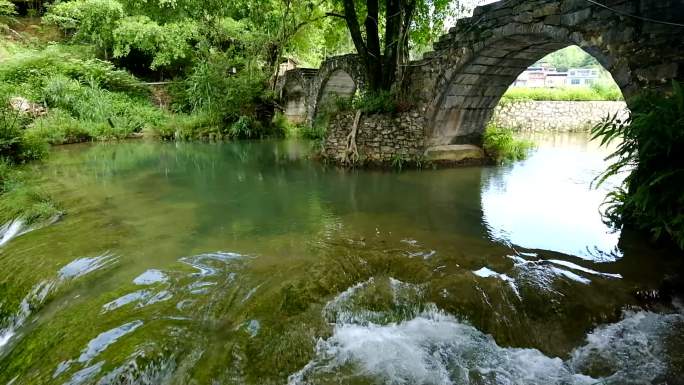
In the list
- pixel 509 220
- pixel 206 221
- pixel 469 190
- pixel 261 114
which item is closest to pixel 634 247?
pixel 509 220

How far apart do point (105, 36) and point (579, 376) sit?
845 inches

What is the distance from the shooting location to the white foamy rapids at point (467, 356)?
293 cm

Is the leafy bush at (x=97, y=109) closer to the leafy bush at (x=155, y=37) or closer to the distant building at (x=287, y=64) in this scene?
the leafy bush at (x=155, y=37)

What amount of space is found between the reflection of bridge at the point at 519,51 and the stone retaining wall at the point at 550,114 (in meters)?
9.40

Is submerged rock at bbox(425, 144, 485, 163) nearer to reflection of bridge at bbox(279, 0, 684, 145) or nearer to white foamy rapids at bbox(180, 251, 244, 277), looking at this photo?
reflection of bridge at bbox(279, 0, 684, 145)

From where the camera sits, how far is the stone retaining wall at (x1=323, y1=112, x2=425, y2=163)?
32.9 ft

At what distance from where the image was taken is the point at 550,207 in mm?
6785

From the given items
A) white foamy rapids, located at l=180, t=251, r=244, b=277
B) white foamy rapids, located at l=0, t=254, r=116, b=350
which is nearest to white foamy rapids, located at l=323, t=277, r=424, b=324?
white foamy rapids, located at l=180, t=251, r=244, b=277

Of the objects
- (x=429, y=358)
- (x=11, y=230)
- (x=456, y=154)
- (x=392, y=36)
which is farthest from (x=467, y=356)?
(x=392, y=36)

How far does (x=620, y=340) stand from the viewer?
3.28 meters

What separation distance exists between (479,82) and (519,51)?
1273 mm

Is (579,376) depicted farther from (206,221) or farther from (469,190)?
(469,190)

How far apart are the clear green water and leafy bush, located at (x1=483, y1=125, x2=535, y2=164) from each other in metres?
4.39

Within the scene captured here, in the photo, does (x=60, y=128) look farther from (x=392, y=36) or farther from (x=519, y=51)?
(x=519, y=51)
